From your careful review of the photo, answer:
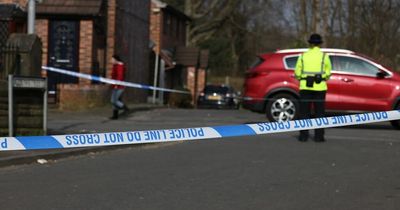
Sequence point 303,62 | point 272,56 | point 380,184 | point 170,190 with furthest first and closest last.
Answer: point 272,56 → point 303,62 → point 380,184 → point 170,190

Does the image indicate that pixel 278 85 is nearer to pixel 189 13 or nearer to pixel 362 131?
pixel 362 131

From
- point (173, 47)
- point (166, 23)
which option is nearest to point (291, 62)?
point (166, 23)

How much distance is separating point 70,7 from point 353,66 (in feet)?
31.3

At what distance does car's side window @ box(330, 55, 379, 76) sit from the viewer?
15086 millimetres

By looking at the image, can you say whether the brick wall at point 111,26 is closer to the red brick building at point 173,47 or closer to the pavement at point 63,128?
the pavement at point 63,128

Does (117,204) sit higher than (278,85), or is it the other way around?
(278,85)

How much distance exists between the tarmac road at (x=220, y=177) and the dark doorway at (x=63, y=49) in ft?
34.0

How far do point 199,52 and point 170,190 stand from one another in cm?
3374

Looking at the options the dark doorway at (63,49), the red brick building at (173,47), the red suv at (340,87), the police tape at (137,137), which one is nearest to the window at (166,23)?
the red brick building at (173,47)

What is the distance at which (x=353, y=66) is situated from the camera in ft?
49.7

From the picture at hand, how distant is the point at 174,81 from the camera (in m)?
41.8

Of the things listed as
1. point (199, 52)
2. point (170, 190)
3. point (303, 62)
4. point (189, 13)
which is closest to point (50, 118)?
point (303, 62)

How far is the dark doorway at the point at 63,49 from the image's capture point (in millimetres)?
21750

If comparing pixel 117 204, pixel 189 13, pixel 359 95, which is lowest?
pixel 117 204
